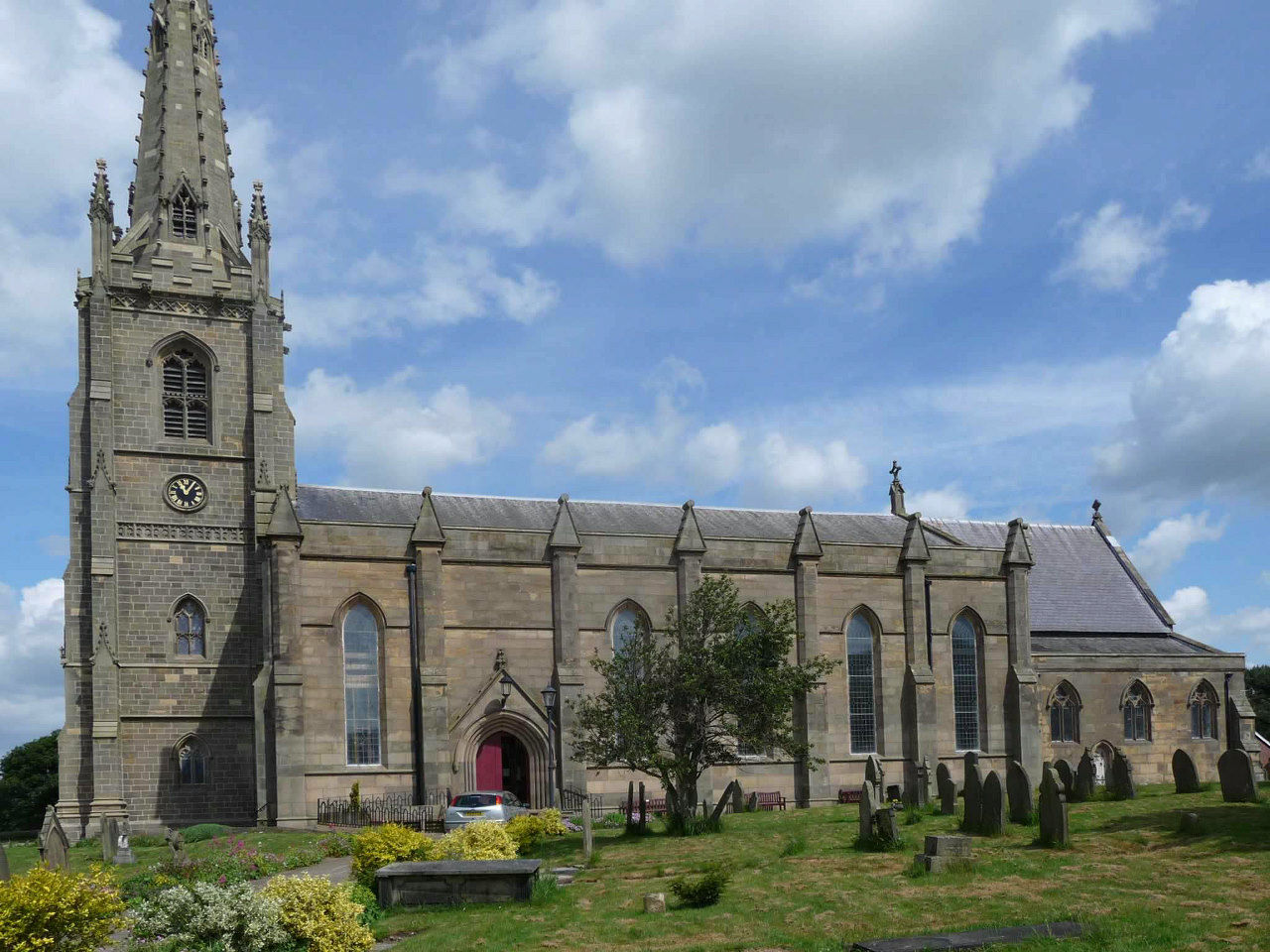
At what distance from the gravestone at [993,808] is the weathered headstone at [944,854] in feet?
12.1

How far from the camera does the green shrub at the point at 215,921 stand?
1455 centimetres

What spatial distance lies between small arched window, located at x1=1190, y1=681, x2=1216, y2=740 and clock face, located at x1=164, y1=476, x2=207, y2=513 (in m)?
38.4

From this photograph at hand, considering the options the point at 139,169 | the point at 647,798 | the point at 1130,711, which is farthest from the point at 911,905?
the point at 139,169

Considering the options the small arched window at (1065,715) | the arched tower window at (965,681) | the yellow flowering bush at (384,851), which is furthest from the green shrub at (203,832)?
the small arched window at (1065,715)

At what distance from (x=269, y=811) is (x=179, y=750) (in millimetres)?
5394

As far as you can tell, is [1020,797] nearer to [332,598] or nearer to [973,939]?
[973,939]

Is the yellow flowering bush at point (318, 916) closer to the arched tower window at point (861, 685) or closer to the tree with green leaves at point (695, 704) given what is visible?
the tree with green leaves at point (695, 704)

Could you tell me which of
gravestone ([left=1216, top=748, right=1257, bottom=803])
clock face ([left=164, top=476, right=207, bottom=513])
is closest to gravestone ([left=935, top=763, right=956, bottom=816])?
gravestone ([left=1216, top=748, right=1257, bottom=803])

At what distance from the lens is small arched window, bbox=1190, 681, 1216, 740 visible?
1949 inches

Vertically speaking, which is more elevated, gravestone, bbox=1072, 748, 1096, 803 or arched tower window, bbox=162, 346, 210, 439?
arched tower window, bbox=162, 346, 210, 439

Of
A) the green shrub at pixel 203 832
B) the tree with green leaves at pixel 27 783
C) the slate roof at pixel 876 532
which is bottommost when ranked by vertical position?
the tree with green leaves at pixel 27 783

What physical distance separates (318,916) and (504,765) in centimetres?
2387

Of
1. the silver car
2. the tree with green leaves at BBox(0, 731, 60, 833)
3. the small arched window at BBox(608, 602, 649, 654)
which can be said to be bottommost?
the tree with green leaves at BBox(0, 731, 60, 833)

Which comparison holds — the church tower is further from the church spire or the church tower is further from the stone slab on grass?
the stone slab on grass
